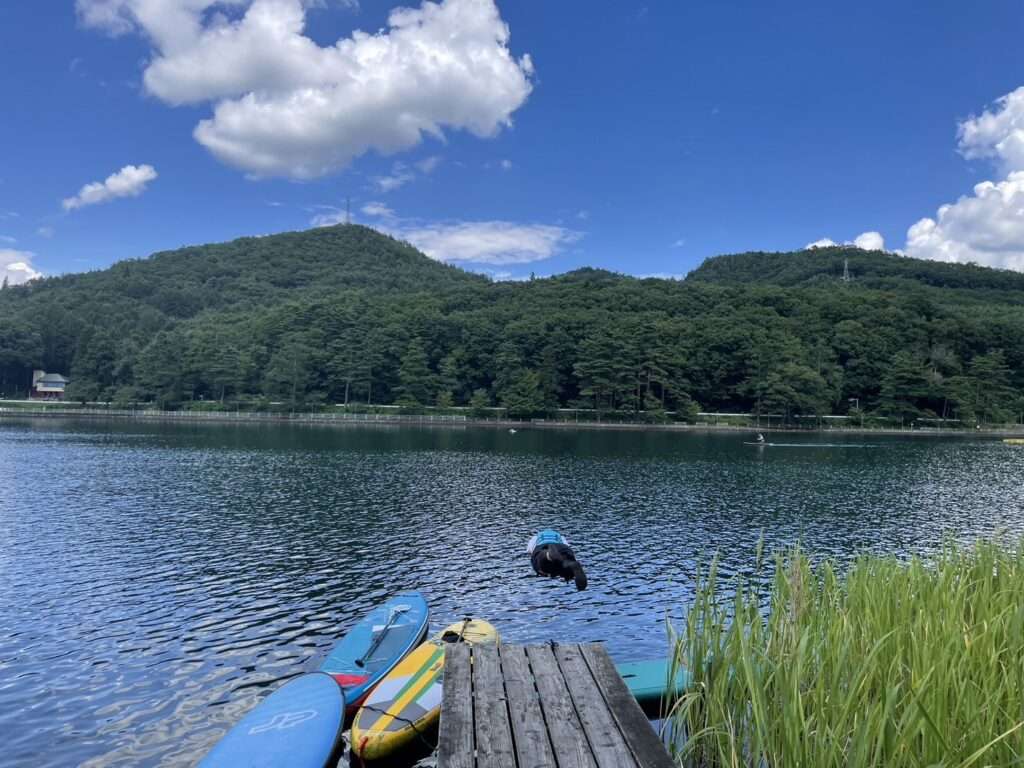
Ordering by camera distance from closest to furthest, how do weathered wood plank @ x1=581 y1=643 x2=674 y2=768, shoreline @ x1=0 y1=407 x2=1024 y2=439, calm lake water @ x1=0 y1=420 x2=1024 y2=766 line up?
1. weathered wood plank @ x1=581 y1=643 x2=674 y2=768
2. calm lake water @ x1=0 y1=420 x2=1024 y2=766
3. shoreline @ x1=0 y1=407 x2=1024 y2=439

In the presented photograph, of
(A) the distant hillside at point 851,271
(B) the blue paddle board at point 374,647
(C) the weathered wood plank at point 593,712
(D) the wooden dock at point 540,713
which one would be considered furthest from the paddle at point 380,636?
(A) the distant hillside at point 851,271

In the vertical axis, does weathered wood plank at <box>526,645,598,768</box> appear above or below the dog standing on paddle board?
above

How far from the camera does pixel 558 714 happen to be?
21.5 feet

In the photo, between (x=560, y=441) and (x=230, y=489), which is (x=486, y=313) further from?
(x=230, y=489)

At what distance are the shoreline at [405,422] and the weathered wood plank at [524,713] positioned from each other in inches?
3055

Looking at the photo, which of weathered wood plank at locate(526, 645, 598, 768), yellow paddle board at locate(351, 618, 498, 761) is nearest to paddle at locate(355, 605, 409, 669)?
yellow paddle board at locate(351, 618, 498, 761)

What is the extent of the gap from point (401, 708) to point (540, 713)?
3491 mm

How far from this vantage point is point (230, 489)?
109 feet

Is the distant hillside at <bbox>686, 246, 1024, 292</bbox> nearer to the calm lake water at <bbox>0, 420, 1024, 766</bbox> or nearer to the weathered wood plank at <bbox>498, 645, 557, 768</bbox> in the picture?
the calm lake water at <bbox>0, 420, 1024, 766</bbox>

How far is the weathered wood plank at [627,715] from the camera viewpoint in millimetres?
5680

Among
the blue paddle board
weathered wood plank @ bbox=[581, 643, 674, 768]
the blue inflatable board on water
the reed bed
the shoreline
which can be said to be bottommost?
the blue paddle board

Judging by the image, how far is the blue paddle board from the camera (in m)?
10.5

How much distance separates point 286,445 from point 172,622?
45.6 metres

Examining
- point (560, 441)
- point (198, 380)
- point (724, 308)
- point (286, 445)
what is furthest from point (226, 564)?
point (724, 308)
